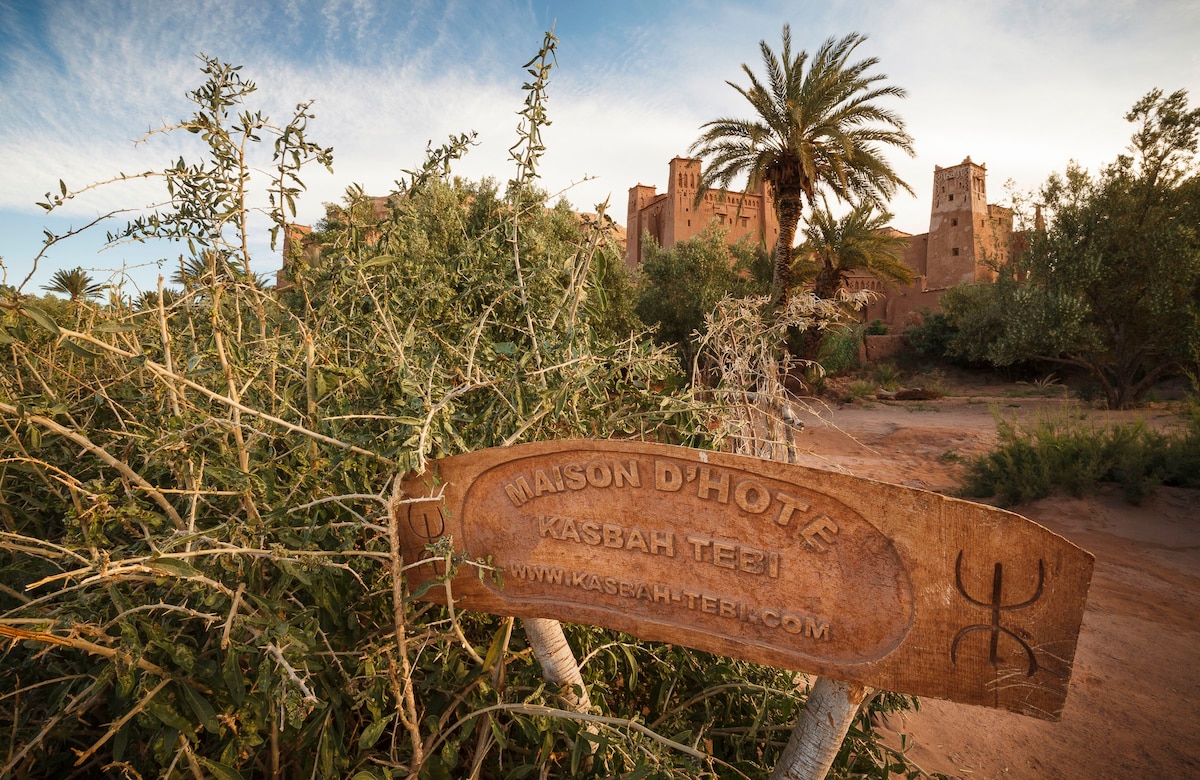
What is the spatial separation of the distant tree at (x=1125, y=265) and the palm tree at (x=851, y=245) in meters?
3.37

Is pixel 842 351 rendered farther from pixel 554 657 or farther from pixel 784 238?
pixel 554 657

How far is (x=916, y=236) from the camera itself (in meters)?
43.2

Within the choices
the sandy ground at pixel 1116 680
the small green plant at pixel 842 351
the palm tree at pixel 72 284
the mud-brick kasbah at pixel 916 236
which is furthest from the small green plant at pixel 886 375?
the palm tree at pixel 72 284

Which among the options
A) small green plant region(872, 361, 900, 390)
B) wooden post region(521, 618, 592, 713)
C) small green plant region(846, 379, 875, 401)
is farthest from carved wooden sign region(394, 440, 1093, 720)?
small green plant region(872, 361, 900, 390)

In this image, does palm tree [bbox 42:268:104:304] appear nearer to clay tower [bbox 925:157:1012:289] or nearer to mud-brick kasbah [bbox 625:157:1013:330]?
mud-brick kasbah [bbox 625:157:1013:330]

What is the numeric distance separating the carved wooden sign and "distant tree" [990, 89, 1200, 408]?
16215 mm

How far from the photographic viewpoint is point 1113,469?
783cm

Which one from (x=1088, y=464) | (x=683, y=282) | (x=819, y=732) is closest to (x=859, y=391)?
(x=683, y=282)

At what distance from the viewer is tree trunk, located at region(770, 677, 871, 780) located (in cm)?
178

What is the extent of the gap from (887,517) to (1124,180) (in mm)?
18292

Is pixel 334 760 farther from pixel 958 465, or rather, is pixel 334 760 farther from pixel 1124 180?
pixel 1124 180

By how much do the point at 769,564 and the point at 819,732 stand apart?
618mm

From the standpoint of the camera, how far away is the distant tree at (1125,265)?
1334cm

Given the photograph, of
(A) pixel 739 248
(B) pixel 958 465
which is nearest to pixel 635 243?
(A) pixel 739 248
